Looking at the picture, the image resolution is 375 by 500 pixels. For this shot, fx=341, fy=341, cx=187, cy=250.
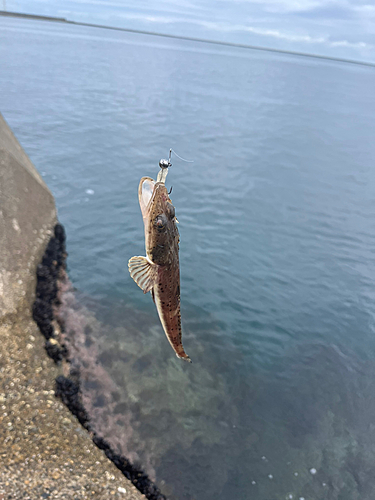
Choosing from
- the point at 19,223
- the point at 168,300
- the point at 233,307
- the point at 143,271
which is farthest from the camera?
the point at 233,307

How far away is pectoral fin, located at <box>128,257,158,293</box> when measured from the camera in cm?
398

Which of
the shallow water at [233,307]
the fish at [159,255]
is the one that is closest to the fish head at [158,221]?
the fish at [159,255]

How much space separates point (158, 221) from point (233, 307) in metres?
12.0

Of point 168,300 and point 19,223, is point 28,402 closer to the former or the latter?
point 19,223

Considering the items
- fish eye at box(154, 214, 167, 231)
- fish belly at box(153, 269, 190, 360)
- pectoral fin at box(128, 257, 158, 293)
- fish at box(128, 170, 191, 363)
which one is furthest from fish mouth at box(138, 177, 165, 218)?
fish belly at box(153, 269, 190, 360)

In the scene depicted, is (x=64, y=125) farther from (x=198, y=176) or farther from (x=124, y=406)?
(x=124, y=406)

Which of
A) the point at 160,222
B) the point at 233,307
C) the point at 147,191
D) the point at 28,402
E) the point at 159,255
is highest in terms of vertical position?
the point at 147,191

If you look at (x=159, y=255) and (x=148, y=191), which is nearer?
(x=148, y=191)

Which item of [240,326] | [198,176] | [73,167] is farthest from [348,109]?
[240,326]

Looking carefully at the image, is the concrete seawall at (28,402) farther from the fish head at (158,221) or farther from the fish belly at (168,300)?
the fish head at (158,221)

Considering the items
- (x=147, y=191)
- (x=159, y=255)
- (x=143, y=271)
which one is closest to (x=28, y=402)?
(x=143, y=271)

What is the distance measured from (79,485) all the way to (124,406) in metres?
3.27

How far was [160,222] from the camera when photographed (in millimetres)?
3928

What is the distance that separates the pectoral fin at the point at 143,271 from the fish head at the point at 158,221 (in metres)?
0.09
